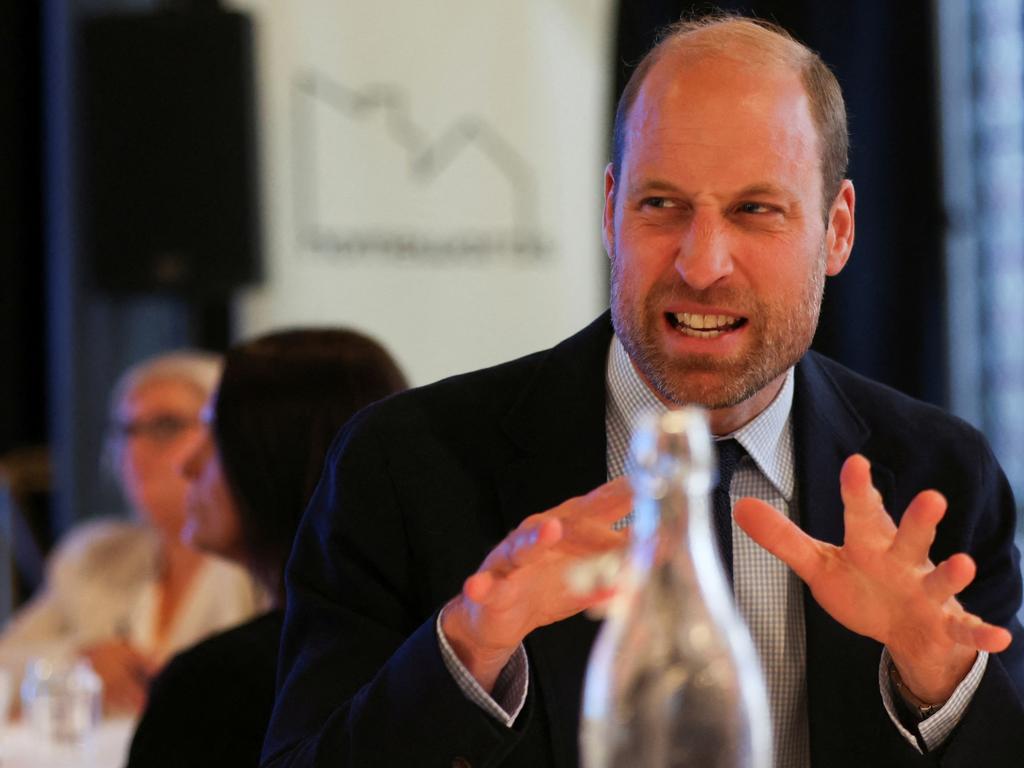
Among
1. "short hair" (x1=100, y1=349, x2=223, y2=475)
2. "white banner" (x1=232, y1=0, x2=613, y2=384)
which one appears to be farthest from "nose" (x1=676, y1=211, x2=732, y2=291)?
"white banner" (x1=232, y1=0, x2=613, y2=384)

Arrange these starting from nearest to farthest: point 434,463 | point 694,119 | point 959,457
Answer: point 694,119 → point 434,463 → point 959,457

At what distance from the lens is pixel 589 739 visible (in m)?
0.96

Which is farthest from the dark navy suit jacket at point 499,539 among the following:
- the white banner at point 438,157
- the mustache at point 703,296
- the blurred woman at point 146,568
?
the white banner at point 438,157

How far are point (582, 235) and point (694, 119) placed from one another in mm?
3721

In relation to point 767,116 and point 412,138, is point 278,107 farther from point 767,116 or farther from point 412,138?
point 767,116

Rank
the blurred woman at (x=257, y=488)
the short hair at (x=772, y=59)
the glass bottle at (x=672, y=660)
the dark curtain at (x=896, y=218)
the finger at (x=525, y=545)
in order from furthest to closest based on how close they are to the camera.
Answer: the dark curtain at (x=896, y=218) < the blurred woman at (x=257, y=488) < the short hair at (x=772, y=59) < the finger at (x=525, y=545) < the glass bottle at (x=672, y=660)

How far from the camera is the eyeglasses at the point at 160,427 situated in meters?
4.18

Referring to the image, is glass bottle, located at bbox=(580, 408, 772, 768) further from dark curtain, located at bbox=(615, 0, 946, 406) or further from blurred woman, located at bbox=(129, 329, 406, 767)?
dark curtain, located at bbox=(615, 0, 946, 406)

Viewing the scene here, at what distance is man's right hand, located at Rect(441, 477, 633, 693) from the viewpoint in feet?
4.02

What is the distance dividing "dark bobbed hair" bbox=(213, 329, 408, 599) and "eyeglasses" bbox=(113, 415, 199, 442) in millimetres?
1854

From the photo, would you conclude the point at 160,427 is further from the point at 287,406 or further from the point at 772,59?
the point at 772,59

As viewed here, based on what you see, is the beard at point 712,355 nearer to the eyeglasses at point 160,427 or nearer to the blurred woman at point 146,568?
the blurred woman at point 146,568

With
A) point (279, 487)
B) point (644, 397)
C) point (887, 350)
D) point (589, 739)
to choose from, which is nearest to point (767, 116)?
point (644, 397)

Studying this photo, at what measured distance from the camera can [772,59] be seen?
5.51 feet
